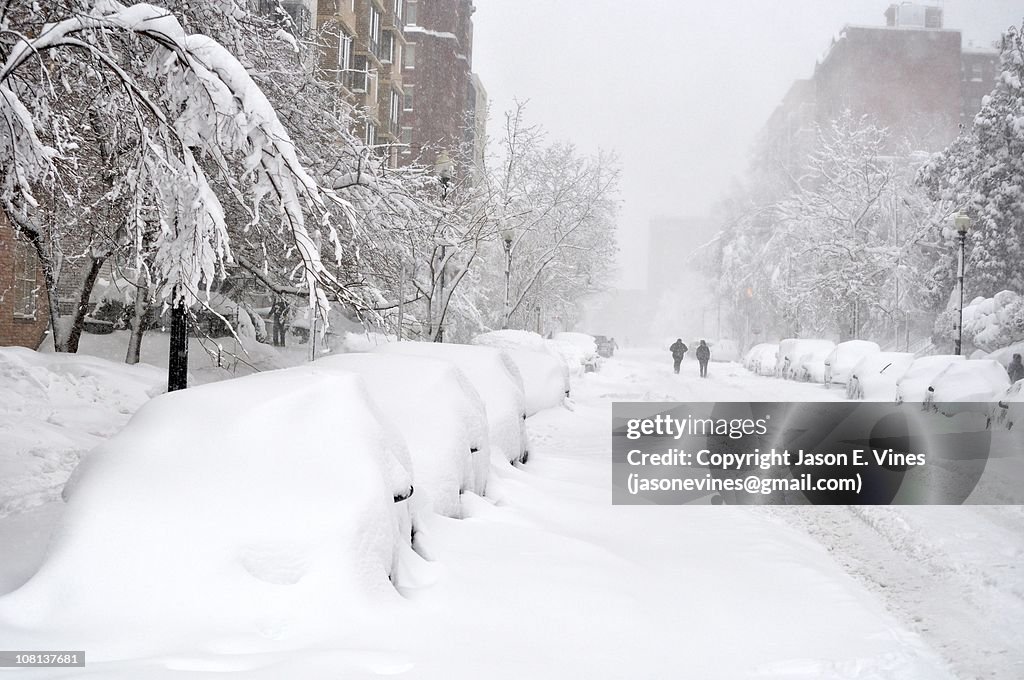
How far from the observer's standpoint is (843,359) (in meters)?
27.9

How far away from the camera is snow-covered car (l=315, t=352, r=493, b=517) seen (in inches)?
263

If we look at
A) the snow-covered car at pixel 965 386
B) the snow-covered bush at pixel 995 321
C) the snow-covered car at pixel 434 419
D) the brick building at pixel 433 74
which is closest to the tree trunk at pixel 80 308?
the snow-covered car at pixel 434 419

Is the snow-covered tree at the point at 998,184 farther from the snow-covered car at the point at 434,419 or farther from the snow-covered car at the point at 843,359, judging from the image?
the snow-covered car at the point at 434,419

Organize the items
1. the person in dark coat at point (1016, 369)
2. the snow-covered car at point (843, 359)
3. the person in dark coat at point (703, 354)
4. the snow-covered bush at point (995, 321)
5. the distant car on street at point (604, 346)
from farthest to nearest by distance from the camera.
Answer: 1. the distant car on street at point (604, 346)
2. the person in dark coat at point (703, 354)
3. the snow-covered bush at point (995, 321)
4. the snow-covered car at point (843, 359)
5. the person in dark coat at point (1016, 369)

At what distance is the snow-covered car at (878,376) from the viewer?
20922mm

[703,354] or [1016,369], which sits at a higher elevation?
[1016,369]

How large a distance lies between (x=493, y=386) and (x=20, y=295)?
1339cm

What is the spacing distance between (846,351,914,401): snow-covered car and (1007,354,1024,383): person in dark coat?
260 centimetres

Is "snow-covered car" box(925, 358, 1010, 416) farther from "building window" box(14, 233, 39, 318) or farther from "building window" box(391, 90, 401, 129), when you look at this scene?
"building window" box(391, 90, 401, 129)

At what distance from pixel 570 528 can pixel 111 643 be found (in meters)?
4.22

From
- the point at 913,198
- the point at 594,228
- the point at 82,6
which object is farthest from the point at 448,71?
the point at 82,6

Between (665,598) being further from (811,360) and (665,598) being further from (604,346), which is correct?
(604,346)

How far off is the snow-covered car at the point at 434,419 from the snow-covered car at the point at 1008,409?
10285 millimetres

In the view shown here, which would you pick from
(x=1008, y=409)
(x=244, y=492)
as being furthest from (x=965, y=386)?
(x=244, y=492)
